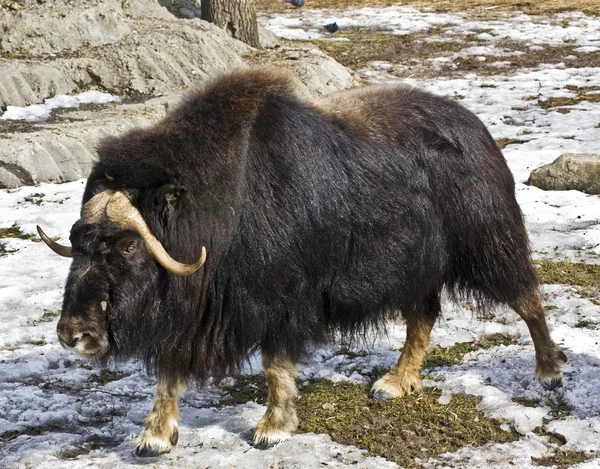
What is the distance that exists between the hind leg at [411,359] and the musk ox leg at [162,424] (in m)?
0.76

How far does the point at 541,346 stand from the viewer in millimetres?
3102

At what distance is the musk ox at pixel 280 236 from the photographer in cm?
242

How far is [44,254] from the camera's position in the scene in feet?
14.4

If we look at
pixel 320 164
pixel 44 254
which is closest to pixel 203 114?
pixel 320 164

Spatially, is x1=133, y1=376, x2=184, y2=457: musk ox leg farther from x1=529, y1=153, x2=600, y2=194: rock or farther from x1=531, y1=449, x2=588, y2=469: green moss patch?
x1=529, y1=153, x2=600, y2=194: rock

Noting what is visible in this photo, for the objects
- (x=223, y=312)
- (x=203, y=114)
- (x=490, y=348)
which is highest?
(x=203, y=114)

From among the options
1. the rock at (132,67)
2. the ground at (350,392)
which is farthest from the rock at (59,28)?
the ground at (350,392)

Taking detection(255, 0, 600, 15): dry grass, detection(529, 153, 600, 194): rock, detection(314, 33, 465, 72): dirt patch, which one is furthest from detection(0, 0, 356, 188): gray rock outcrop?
detection(255, 0, 600, 15): dry grass

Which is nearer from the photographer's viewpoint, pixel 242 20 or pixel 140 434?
pixel 140 434

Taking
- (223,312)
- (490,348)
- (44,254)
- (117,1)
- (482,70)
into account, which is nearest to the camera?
(223,312)

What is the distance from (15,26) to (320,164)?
17.4 ft

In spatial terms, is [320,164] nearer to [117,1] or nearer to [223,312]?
[223,312]

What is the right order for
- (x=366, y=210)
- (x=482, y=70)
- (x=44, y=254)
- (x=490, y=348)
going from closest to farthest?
(x=366, y=210)
(x=490, y=348)
(x=44, y=254)
(x=482, y=70)

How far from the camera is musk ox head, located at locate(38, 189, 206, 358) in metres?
2.35
